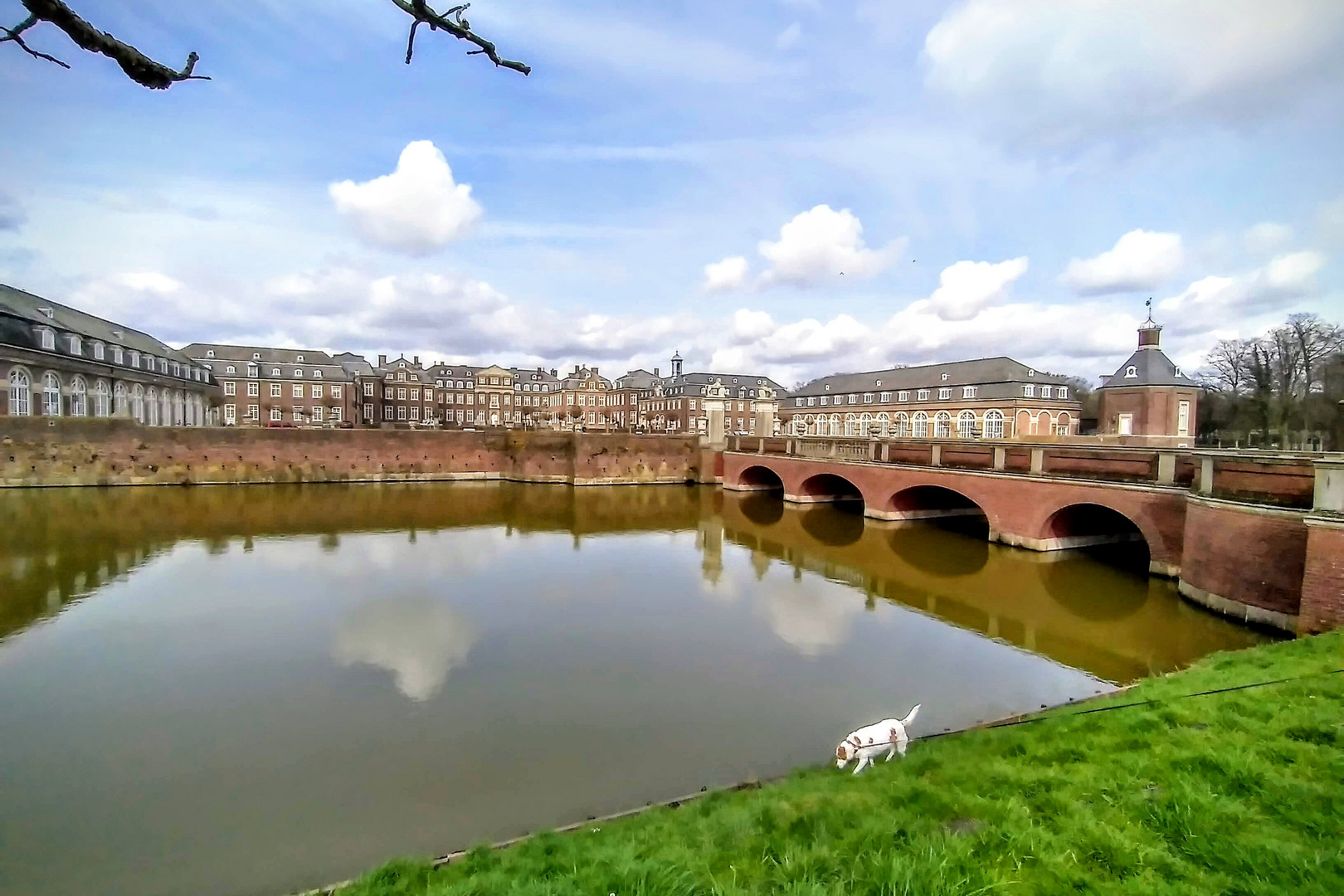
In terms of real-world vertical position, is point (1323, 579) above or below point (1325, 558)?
below

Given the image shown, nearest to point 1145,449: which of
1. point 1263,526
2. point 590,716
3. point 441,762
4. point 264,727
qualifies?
point 1263,526

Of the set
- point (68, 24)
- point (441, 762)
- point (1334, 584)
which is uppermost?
point (68, 24)

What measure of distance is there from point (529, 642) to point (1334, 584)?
1127 cm

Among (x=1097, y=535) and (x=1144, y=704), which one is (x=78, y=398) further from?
(x=1097, y=535)

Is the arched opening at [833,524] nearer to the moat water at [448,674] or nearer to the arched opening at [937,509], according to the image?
the moat water at [448,674]

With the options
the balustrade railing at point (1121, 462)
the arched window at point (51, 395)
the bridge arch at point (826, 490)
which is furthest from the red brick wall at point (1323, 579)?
the arched window at point (51, 395)

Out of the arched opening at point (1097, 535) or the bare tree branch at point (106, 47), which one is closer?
the bare tree branch at point (106, 47)

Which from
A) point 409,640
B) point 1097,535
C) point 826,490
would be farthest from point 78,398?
point 1097,535

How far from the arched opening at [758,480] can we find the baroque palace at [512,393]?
3662mm

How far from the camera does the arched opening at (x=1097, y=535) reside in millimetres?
16484

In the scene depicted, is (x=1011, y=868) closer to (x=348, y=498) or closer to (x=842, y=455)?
(x=842, y=455)

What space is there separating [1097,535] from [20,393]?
45.6 metres

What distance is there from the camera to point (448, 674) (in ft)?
28.6

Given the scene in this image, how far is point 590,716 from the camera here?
746cm
